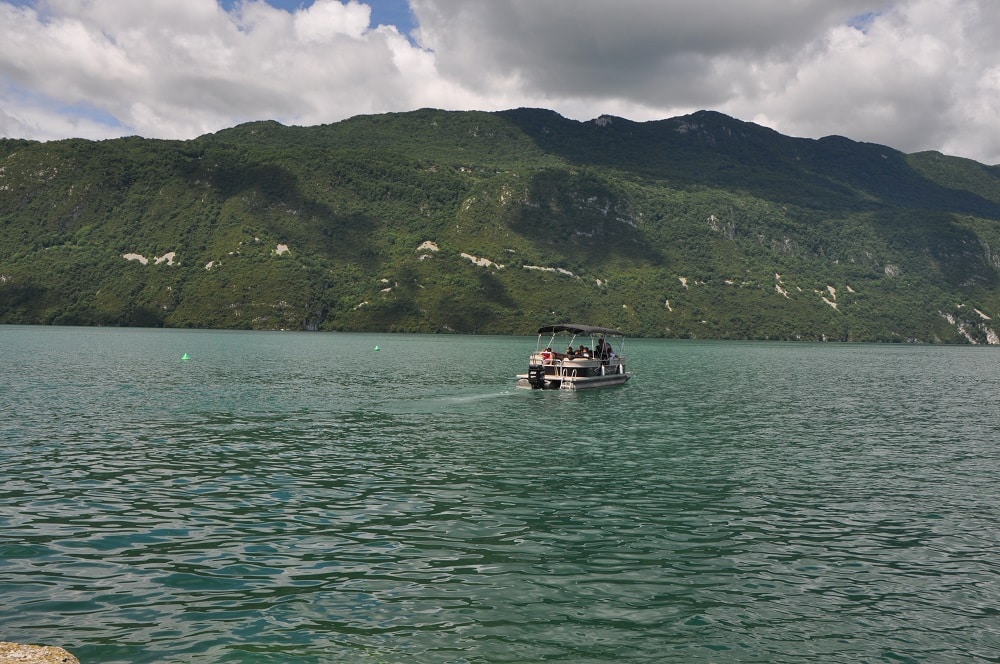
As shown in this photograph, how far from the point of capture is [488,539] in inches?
756

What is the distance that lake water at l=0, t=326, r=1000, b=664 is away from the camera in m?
13.3

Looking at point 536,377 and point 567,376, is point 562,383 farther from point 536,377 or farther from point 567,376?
point 536,377

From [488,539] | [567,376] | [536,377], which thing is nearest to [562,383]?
[567,376]

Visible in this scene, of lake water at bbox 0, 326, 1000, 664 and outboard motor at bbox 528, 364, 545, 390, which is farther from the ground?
outboard motor at bbox 528, 364, 545, 390

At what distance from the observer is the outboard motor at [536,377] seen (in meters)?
66.4

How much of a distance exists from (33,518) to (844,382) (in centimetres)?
8368

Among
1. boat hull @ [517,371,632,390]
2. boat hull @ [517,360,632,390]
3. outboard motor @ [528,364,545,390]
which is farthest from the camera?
boat hull @ [517,371,632,390]

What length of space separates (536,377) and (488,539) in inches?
1864

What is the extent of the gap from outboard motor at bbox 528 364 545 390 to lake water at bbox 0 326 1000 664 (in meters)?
21.6

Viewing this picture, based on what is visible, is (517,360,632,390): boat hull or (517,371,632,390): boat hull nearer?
(517,360,632,390): boat hull

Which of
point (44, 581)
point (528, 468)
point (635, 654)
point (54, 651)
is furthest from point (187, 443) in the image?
point (635, 654)

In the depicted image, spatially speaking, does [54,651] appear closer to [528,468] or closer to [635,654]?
[635,654]

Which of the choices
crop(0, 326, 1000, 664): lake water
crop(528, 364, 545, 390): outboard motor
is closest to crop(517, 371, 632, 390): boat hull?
crop(528, 364, 545, 390): outboard motor

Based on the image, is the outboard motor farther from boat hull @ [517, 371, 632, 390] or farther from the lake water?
the lake water
